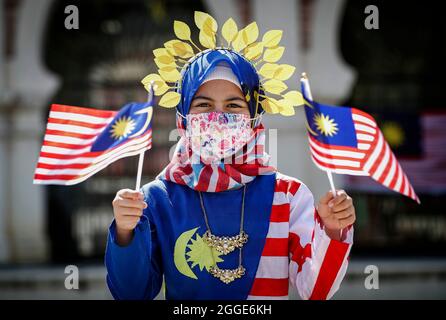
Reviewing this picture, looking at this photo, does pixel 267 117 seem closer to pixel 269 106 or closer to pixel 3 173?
pixel 3 173

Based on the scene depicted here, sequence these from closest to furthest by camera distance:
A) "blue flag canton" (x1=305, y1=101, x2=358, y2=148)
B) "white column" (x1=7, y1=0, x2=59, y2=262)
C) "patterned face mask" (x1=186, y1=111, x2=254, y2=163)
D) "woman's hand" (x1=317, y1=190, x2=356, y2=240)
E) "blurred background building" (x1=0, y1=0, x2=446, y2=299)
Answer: "woman's hand" (x1=317, y1=190, x2=356, y2=240)
"patterned face mask" (x1=186, y1=111, x2=254, y2=163)
"blue flag canton" (x1=305, y1=101, x2=358, y2=148)
"blurred background building" (x1=0, y1=0, x2=446, y2=299)
"white column" (x1=7, y1=0, x2=59, y2=262)

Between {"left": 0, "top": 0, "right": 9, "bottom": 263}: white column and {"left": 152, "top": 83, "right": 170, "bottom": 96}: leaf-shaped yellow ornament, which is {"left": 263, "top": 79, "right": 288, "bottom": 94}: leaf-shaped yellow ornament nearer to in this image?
{"left": 152, "top": 83, "right": 170, "bottom": 96}: leaf-shaped yellow ornament

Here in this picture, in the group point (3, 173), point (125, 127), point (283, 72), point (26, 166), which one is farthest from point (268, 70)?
point (3, 173)

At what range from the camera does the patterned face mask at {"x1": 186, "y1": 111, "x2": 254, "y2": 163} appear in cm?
235

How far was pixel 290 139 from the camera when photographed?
8414mm

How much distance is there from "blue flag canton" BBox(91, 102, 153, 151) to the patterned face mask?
244mm

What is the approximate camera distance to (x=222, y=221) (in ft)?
7.64

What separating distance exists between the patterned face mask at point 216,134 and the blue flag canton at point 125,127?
244 millimetres

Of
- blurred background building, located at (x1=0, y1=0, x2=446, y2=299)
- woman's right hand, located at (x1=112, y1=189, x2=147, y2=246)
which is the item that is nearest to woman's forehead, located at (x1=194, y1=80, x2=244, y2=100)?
woman's right hand, located at (x1=112, y1=189, x2=147, y2=246)

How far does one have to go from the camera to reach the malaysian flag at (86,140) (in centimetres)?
256

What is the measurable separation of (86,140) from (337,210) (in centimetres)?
107

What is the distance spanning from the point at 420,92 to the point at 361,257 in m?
2.32

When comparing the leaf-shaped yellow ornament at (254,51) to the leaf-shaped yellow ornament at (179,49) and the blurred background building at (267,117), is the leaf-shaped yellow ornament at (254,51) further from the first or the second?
the blurred background building at (267,117)
